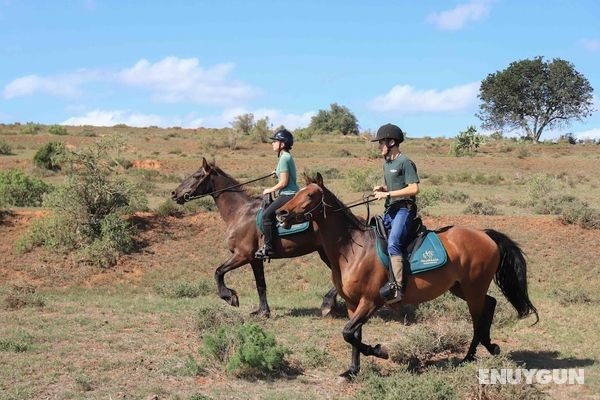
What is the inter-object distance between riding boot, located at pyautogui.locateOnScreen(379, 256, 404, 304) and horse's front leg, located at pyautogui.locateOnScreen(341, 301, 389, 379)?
217 mm

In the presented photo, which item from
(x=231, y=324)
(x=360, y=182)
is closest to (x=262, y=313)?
(x=231, y=324)

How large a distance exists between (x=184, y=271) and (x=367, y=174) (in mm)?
12057

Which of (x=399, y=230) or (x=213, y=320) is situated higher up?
(x=399, y=230)

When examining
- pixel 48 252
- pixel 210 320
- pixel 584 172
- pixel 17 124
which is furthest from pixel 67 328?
pixel 17 124

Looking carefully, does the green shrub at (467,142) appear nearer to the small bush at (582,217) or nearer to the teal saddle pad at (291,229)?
the small bush at (582,217)

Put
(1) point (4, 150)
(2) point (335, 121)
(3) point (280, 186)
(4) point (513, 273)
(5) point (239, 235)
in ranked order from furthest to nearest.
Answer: (2) point (335, 121), (1) point (4, 150), (5) point (239, 235), (3) point (280, 186), (4) point (513, 273)

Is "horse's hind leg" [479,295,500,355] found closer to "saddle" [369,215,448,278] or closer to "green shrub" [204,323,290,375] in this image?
"saddle" [369,215,448,278]

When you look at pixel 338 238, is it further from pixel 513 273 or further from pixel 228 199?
pixel 228 199

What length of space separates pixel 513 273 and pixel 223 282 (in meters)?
4.93

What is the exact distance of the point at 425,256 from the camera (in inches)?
297

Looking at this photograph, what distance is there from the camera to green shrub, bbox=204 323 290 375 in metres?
7.57

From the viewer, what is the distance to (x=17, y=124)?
63.4 m

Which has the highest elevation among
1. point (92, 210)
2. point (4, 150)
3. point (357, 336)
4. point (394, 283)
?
point (4, 150)

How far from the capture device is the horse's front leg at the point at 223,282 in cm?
1066
